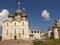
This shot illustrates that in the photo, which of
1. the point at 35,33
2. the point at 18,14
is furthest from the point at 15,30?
the point at 35,33

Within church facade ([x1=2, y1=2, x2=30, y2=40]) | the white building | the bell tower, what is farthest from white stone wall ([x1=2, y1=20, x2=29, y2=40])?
the white building

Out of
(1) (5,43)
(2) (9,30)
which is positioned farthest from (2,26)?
(1) (5,43)

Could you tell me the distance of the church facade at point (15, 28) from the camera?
52062mm

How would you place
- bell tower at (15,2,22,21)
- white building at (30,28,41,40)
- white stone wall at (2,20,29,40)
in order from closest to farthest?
1. white stone wall at (2,20,29,40)
2. bell tower at (15,2,22,21)
3. white building at (30,28,41,40)

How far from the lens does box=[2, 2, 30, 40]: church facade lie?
52.1 m

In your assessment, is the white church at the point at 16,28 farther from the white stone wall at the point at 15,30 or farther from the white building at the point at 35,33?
the white building at the point at 35,33

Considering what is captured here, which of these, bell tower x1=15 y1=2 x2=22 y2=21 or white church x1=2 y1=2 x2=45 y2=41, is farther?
bell tower x1=15 y1=2 x2=22 y2=21

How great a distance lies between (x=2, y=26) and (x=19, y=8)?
8.55 meters

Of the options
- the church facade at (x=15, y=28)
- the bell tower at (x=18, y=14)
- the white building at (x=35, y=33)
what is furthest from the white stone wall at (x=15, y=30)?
the white building at (x=35, y=33)

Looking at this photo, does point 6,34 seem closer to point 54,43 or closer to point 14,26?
point 14,26

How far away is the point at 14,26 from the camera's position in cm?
5272

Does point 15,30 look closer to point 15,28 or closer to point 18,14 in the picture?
point 15,28

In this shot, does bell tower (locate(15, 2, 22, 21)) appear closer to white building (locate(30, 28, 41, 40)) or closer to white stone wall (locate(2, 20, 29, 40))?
white stone wall (locate(2, 20, 29, 40))

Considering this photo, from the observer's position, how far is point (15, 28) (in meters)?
52.4
